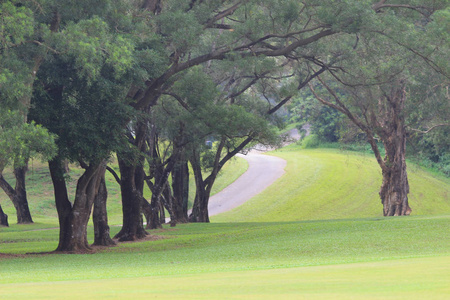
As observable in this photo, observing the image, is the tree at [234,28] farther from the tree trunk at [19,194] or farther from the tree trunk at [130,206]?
the tree trunk at [19,194]

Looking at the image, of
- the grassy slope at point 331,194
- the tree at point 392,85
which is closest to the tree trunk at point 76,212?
the tree at point 392,85

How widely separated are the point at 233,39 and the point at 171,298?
59.8 ft

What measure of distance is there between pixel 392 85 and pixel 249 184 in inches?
1390

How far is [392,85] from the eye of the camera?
98.2 feet

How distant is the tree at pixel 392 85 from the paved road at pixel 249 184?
19586 mm

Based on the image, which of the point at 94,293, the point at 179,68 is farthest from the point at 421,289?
the point at 179,68

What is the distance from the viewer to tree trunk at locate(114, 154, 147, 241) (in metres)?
26.4

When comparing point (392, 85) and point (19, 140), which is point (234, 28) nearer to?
point (19, 140)

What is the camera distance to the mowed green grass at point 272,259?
21.0 ft

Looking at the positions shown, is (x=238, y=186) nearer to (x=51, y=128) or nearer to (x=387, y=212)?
(x=387, y=212)

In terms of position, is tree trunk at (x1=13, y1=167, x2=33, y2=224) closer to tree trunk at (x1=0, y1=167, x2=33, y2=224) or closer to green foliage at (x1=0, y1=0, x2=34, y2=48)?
tree trunk at (x1=0, y1=167, x2=33, y2=224)

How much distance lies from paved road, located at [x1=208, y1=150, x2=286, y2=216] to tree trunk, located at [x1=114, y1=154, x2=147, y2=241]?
2749 centimetres

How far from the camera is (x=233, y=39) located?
2323cm

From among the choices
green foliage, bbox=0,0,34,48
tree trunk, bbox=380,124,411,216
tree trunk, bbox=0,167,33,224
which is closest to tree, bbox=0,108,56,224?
green foliage, bbox=0,0,34,48
